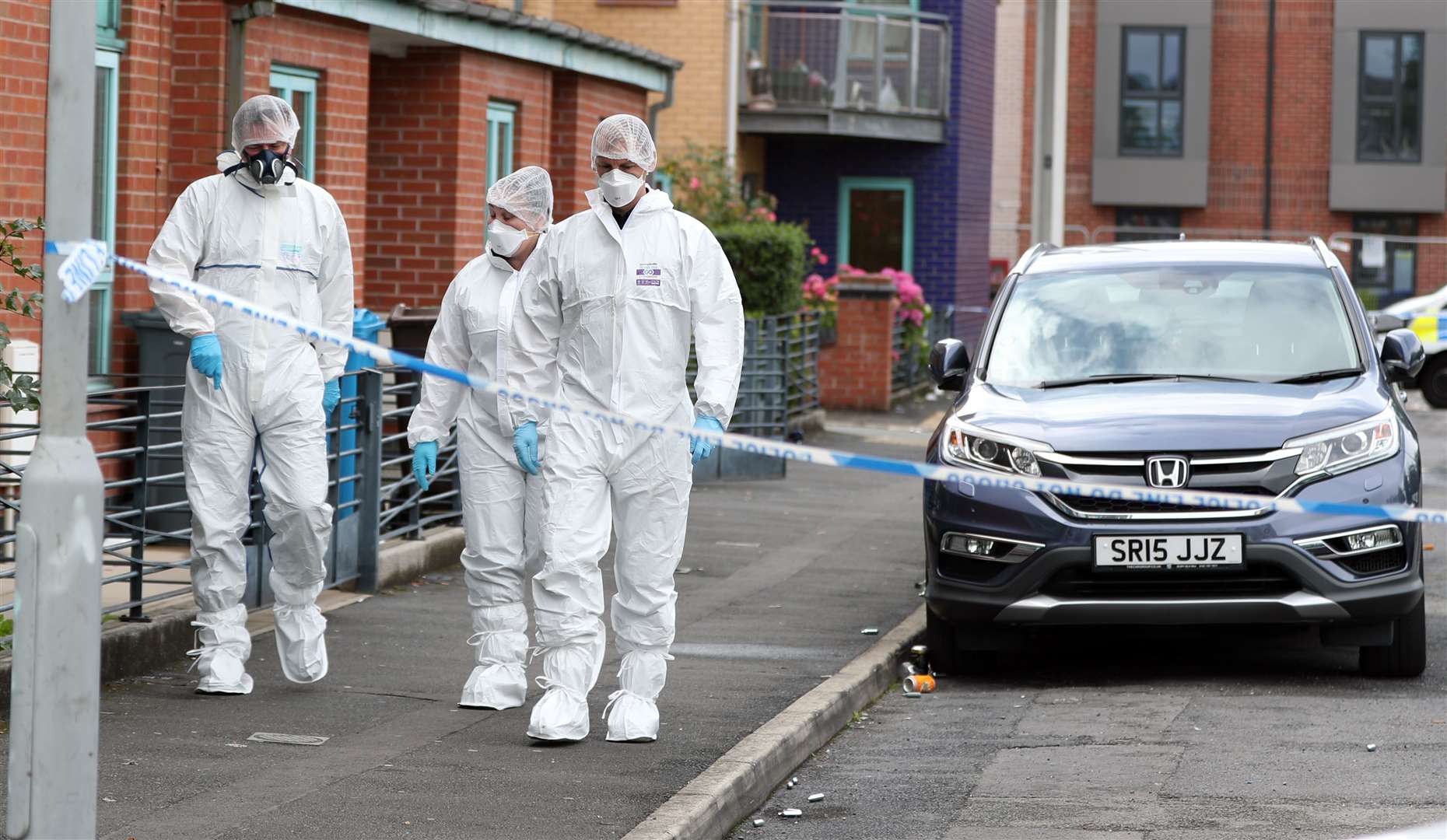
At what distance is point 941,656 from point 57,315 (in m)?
5.02

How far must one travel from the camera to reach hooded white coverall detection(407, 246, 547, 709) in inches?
277

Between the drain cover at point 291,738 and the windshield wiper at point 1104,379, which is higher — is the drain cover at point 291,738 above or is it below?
below

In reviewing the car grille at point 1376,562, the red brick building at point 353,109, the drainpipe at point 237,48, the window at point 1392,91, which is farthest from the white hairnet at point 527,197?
the window at point 1392,91

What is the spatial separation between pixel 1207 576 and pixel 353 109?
697cm

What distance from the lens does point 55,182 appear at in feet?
12.8

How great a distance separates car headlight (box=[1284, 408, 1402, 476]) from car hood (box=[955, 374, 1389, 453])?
4 centimetres

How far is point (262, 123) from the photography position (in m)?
7.00

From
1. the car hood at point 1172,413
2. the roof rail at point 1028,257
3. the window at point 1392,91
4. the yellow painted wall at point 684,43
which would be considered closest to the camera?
the car hood at point 1172,413

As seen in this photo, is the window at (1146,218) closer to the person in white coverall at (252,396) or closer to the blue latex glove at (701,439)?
the person in white coverall at (252,396)

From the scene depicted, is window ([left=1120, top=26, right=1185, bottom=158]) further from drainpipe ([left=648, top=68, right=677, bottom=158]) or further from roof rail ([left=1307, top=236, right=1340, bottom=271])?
roof rail ([left=1307, top=236, right=1340, bottom=271])

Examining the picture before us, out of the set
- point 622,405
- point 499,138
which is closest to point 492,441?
point 622,405

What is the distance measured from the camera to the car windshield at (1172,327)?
8359mm

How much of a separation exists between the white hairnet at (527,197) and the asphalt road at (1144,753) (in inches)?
83.7

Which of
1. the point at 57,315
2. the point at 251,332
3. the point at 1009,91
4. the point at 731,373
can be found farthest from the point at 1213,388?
the point at 1009,91
